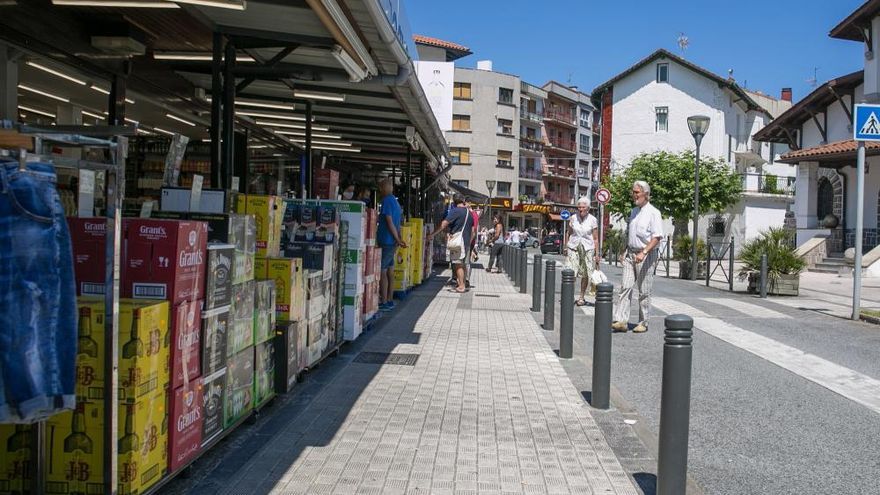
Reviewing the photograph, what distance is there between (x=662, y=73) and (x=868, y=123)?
4693cm

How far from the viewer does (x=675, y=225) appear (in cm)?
4753

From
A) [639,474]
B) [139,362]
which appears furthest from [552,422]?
[139,362]

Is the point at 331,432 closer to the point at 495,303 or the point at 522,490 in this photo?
the point at 522,490

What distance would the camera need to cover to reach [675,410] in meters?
3.90

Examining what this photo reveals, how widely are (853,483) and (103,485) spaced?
4.00 m

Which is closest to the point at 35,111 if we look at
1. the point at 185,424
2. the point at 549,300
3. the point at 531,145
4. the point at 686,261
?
the point at 185,424

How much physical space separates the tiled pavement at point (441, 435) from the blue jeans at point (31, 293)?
142 centimetres

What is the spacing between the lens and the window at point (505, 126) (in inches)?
2894

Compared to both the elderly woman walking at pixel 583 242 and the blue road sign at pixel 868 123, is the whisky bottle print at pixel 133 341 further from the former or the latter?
the blue road sign at pixel 868 123

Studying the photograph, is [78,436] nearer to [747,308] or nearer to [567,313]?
[567,313]

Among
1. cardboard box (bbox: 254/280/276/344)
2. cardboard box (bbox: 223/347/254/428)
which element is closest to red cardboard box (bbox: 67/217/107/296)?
cardboard box (bbox: 223/347/254/428)

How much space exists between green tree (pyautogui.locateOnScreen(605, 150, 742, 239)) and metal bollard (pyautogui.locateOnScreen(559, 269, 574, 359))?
3598cm

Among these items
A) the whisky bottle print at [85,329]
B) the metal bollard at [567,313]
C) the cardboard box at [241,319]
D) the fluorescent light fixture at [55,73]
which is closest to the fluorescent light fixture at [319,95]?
the fluorescent light fixture at [55,73]

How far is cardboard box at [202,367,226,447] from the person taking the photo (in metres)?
4.15
